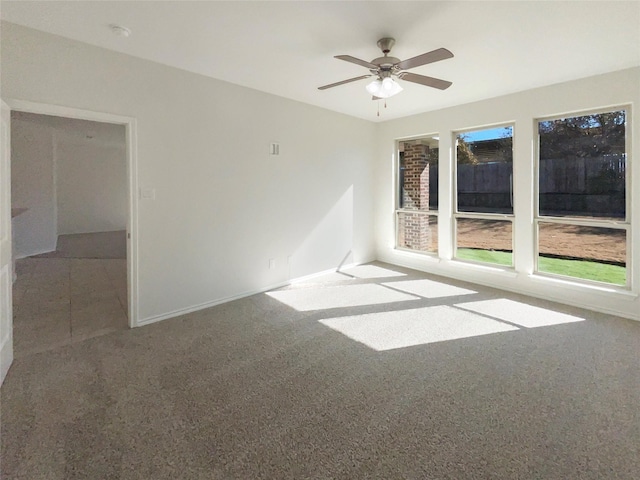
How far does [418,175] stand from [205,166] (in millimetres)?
3642

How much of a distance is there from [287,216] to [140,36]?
2609 mm

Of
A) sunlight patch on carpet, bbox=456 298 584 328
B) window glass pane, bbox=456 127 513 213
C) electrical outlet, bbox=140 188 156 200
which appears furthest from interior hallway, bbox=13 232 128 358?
window glass pane, bbox=456 127 513 213

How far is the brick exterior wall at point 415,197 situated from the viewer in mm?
5770

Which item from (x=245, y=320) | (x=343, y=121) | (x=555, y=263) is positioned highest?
(x=343, y=121)

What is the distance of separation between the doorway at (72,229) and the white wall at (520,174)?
4.20 m

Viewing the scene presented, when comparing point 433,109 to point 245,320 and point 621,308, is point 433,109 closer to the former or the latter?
point 621,308

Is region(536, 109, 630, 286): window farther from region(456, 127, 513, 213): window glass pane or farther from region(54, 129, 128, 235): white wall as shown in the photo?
region(54, 129, 128, 235): white wall

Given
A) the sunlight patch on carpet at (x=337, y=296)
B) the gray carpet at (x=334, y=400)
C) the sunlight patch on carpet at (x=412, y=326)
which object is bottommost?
the gray carpet at (x=334, y=400)

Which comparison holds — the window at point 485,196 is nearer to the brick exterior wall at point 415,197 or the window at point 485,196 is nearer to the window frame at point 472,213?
the window frame at point 472,213

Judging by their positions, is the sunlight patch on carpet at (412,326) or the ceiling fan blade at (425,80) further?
the sunlight patch on carpet at (412,326)

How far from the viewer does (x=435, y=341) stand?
10.1ft

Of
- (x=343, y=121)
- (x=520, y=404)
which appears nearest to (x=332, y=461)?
(x=520, y=404)

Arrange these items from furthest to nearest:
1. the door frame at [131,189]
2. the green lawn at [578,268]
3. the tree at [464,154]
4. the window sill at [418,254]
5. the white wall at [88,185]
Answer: the white wall at [88,185] < the window sill at [418,254] < the tree at [464,154] < the green lawn at [578,268] < the door frame at [131,189]

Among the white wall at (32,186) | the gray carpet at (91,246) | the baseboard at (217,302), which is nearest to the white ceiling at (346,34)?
the baseboard at (217,302)
